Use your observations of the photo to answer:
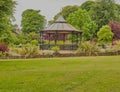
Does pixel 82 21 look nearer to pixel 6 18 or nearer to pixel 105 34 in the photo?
pixel 105 34

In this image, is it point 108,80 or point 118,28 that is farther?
point 118,28

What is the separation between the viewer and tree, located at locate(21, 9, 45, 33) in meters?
69.9

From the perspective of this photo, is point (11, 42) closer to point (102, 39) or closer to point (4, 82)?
point (4, 82)

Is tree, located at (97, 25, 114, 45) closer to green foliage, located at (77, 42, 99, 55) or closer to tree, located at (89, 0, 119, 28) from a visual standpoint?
tree, located at (89, 0, 119, 28)

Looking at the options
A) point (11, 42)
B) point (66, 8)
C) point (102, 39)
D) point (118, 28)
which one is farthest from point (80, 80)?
point (66, 8)

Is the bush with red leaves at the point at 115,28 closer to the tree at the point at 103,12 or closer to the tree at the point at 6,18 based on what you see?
the tree at the point at 103,12

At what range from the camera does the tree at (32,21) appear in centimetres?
6994

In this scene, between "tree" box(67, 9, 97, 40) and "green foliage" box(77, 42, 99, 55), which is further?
"tree" box(67, 9, 97, 40)

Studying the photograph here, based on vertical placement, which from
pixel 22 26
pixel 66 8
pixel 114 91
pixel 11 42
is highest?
pixel 66 8

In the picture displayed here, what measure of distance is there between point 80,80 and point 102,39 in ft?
146

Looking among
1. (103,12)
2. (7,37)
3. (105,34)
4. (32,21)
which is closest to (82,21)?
(105,34)

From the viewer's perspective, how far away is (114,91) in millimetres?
10016

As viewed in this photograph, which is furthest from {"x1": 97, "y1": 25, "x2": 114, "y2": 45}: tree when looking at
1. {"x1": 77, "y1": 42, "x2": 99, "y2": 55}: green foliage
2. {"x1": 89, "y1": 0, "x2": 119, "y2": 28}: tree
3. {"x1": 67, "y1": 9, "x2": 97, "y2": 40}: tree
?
{"x1": 77, "y1": 42, "x2": 99, "y2": 55}: green foliage

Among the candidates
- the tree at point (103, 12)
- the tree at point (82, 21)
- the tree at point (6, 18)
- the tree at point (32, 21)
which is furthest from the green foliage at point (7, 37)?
the tree at point (32, 21)
